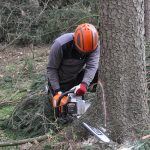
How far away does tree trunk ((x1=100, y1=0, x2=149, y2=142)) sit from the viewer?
3543mm

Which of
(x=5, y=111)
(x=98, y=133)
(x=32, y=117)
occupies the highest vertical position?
(x=98, y=133)

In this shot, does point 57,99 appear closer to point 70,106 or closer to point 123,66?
point 70,106

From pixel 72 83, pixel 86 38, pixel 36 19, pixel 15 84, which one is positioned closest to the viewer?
pixel 86 38

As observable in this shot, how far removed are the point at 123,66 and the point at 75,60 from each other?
1263 mm

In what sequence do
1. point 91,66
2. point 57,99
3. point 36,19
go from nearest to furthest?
point 57,99 < point 91,66 < point 36,19

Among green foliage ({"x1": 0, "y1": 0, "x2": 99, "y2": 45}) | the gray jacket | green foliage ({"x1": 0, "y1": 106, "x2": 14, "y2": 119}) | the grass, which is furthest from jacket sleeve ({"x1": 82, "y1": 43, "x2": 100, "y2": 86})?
green foliage ({"x1": 0, "y1": 0, "x2": 99, "y2": 45})

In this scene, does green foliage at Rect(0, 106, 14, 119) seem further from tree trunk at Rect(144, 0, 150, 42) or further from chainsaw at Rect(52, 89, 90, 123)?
tree trunk at Rect(144, 0, 150, 42)

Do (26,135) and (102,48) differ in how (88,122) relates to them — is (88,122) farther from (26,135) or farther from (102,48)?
(26,135)

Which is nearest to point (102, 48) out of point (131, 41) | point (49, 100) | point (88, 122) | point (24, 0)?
point (131, 41)

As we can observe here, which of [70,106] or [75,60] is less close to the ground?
[75,60]

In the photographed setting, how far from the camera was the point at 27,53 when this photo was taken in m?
10.7

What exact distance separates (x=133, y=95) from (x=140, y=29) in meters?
0.63

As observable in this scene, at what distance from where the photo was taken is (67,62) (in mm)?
4801

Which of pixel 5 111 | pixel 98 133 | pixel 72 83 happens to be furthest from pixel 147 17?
pixel 98 133
